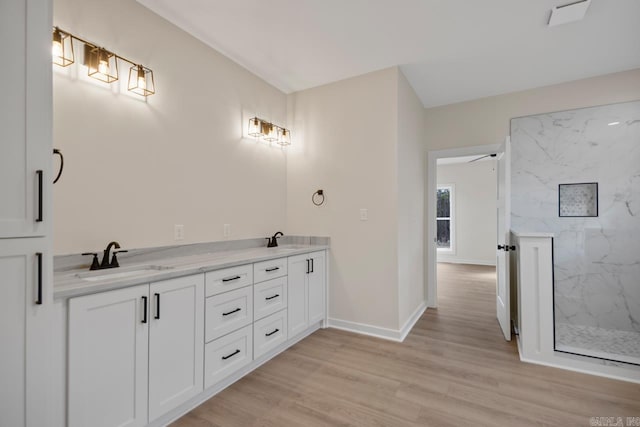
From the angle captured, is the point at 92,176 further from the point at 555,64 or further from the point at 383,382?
the point at 555,64

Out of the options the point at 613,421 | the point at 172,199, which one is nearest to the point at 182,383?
the point at 172,199

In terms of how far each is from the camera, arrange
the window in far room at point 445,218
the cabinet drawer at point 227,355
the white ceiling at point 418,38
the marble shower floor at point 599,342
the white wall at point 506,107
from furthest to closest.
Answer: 1. the window in far room at point 445,218
2. the white wall at point 506,107
3. the marble shower floor at point 599,342
4. the white ceiling at point 418,38
5. the cabinet drawer at point 227,355

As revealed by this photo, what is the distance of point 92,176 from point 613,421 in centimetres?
359

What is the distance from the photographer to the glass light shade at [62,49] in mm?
1729

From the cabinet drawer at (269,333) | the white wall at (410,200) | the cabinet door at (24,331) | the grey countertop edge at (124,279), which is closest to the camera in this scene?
the cabinet door at (24,331)

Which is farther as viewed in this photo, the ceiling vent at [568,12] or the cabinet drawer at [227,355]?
the ceiling vent at [568,12]

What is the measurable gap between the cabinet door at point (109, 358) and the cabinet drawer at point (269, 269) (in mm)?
917

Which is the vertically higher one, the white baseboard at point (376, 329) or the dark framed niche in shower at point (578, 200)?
the dark framed niche in shower at point (578, 200)

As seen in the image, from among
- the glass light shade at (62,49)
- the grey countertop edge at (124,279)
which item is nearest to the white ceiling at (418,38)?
the glass light shade at (62,49)

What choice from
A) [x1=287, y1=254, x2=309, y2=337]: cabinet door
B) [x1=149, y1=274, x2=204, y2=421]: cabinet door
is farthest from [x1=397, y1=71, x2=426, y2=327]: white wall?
[x1=149, y1=274, x2=204, y2=421]: cabinet door

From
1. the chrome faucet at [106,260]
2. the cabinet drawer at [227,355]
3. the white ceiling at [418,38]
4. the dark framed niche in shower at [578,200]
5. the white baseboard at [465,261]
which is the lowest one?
the white baseboard at [465,261]

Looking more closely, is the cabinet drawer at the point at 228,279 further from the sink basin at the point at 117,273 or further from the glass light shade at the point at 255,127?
the glass light shade at the point at 255,127

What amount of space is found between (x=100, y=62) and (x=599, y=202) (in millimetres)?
4808

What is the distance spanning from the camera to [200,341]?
1954 millimetres
